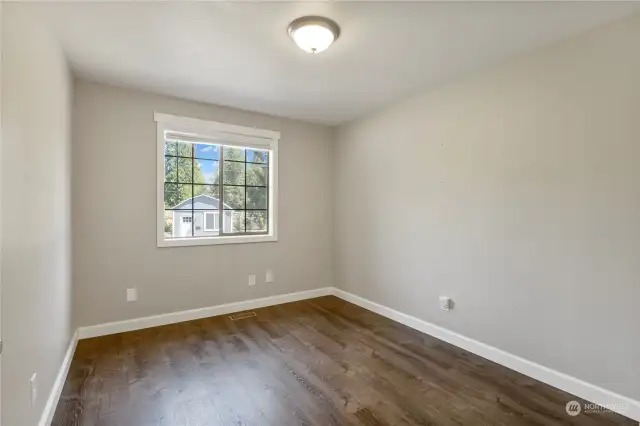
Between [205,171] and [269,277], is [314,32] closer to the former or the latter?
[205,171]

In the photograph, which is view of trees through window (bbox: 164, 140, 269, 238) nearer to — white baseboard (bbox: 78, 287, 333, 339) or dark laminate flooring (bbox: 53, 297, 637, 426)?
white baseboard (bbox: 78, 287, 333, 339)

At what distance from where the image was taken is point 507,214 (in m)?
2.60

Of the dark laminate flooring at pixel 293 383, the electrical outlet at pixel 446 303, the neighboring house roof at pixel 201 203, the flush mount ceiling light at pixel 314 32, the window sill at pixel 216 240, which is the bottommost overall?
the dark laminate flooring at pixel 293 383

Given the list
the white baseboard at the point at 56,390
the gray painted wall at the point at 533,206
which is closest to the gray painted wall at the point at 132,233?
the white baseboard at the point at 56,390

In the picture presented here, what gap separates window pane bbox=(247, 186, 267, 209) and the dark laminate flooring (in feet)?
5.16

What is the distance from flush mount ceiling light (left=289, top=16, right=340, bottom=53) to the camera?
6.70ft

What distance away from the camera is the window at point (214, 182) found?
139 inches

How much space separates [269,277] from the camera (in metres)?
4.13

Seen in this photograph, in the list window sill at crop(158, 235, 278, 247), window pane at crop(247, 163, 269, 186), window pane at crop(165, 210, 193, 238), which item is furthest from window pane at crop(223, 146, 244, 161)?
window sill at crop(158, 235, 278, 247)

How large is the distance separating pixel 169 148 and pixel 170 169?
0.77ft

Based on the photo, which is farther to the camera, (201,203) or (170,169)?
(201,203)

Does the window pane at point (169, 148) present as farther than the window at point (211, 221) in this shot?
No

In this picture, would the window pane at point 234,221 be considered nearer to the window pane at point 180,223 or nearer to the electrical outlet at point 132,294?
the window pane at point 180,223

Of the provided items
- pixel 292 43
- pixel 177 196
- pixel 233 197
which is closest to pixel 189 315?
pixel 177 196
